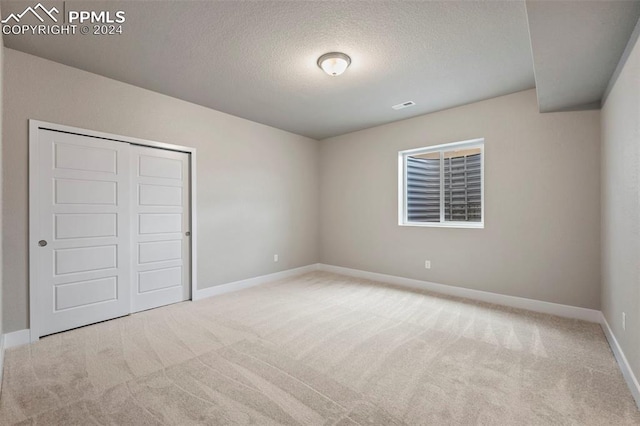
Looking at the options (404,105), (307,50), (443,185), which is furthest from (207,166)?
(443,185)

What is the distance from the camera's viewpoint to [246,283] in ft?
15.0

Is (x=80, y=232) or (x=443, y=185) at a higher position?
(x=443, y=185)

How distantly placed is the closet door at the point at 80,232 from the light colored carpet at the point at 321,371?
0.92ft

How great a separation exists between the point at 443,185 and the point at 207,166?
3706 mm

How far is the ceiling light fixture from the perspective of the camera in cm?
266

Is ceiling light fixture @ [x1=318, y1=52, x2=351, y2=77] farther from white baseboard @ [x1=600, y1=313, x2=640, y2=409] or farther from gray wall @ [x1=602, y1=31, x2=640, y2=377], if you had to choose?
white baseboard @ [x1=600, y1=313, x2=640, y2=409]

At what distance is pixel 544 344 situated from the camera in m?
2.60

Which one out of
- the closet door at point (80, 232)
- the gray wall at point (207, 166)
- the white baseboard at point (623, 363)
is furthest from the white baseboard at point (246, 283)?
the white baseboard at point (623, 363)

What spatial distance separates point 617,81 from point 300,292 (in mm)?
4182

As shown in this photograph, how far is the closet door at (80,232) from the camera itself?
280 cm

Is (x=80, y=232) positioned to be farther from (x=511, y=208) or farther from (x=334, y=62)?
(x=511, y=208)

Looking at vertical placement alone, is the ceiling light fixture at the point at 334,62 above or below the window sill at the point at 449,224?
above

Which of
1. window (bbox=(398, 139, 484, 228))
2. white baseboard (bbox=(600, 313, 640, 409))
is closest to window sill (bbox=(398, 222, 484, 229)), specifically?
window (bbox=(398, 139, 484, 228))

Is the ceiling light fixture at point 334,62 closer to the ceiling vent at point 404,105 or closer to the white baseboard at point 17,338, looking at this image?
the ceiling vent at point 404,105
